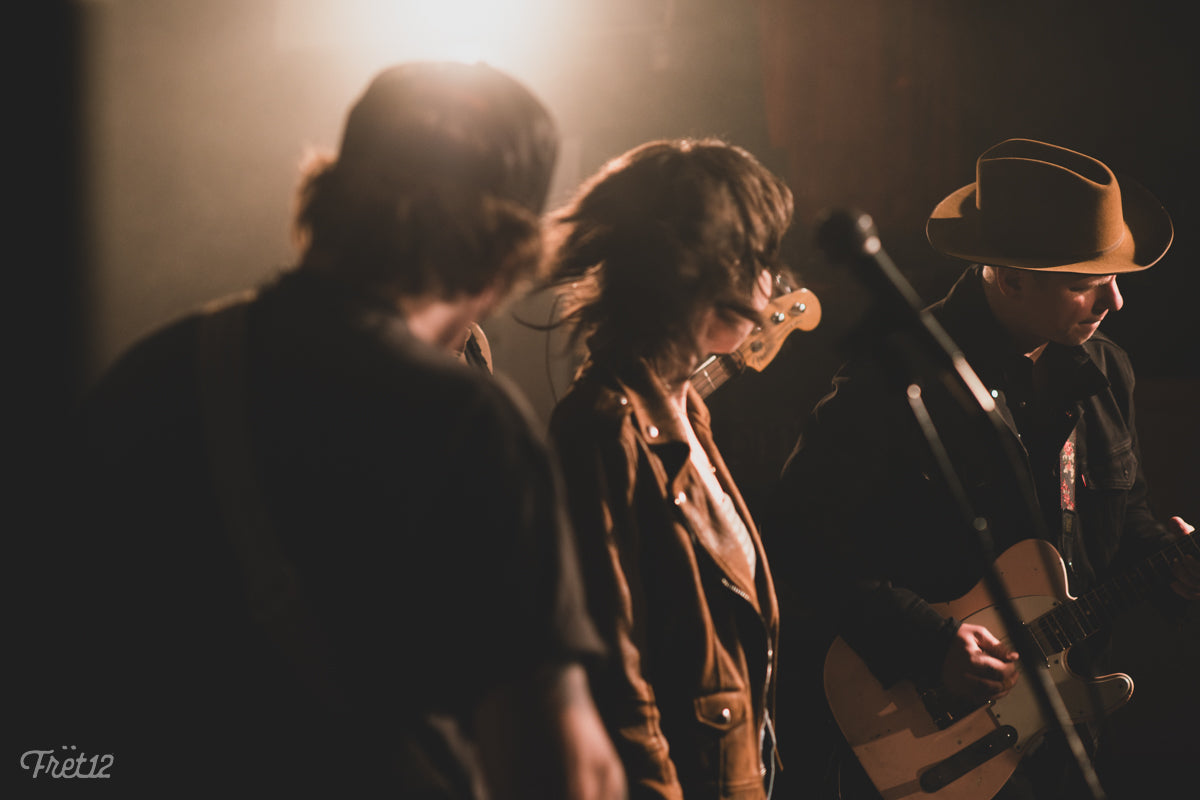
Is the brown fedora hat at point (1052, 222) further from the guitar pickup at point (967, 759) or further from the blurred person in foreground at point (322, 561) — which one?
the blurred person in foreground at point (322, 561)

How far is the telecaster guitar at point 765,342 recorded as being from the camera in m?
2.46

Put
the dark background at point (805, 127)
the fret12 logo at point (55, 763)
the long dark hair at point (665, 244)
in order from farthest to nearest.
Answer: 1. the dark background at point (805, 127)
2. the fret12 logo at point (55, 763)
3. the long dark hair at point (665, 244)

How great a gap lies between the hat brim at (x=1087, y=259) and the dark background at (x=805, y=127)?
2.06 ft

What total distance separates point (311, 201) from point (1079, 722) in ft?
7.62

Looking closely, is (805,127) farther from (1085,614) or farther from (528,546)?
(528,546)

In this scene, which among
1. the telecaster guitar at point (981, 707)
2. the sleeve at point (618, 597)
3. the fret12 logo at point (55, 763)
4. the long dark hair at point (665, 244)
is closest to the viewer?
the sleeve at point (618, 597)

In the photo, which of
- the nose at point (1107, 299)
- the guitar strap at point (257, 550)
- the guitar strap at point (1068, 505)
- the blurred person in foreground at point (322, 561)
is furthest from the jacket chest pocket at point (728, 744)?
the nose at point (1107, 299)

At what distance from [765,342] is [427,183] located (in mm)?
1717

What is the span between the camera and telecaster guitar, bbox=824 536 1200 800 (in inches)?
90.1

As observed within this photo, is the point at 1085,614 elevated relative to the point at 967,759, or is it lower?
elevated

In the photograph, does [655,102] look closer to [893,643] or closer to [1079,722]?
[893,643]

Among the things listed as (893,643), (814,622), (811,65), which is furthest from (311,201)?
(811,65)

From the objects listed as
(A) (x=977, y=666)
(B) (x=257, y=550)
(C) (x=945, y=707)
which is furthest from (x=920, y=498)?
(B) (x=257, y=550)

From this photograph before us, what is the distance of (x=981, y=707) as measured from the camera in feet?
7.57
